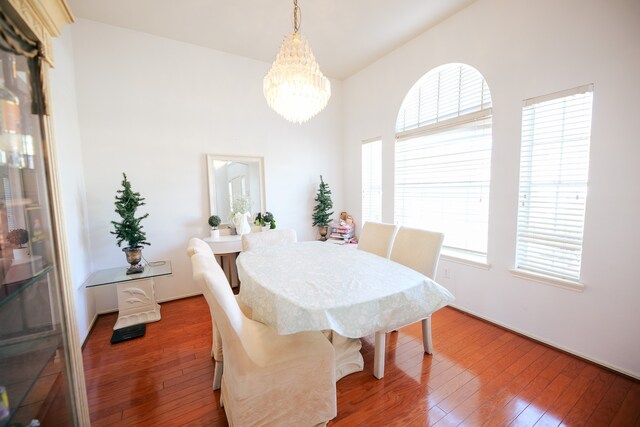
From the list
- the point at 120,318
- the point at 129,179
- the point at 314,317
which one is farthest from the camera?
the point at 129,179

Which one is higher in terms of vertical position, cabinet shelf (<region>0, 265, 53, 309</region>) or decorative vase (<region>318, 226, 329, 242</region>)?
cabinet shelf (<region>0, 265, 53, 309</region>)

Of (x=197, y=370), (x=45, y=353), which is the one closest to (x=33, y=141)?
(x=45, y=353)

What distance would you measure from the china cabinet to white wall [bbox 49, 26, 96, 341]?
41.0 inches

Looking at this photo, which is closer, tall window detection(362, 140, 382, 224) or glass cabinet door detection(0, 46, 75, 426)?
glass cabinet door detection(0, 46, 75, 426)

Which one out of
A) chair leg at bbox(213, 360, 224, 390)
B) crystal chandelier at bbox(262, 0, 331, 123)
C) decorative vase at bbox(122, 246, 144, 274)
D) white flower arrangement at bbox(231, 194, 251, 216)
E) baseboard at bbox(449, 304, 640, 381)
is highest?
crystal chandelier at bbox(262, 0, 331, 123)

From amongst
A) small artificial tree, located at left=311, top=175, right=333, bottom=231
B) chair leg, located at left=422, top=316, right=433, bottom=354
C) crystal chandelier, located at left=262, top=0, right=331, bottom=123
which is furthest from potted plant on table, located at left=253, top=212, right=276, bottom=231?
chair leg, located at left=422, top=316, right=433, bottom=354

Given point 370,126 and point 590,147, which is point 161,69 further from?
point 590,147

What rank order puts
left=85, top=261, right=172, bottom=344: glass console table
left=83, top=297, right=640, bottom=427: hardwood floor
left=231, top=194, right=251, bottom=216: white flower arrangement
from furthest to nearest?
1. left=231, top=194, right=251, bottom=216: white flower arrangement
2. left=85, top=261, right=172, bottom=344: glass console table
3. left=83, top=297, right=640, bottom=427: hardwood floor

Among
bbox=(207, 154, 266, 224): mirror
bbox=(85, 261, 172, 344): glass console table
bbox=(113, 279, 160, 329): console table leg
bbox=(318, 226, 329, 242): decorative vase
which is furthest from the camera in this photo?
bbox=(318, 226, 329, 242): decorative vase

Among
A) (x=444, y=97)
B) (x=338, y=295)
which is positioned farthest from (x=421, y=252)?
(x=444, y=97)

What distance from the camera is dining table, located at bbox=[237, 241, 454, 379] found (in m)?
1.25

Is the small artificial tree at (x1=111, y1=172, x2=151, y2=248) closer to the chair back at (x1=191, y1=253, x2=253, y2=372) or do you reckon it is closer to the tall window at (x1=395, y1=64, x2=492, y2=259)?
the chair back at (x1=191, y1=253, x2=253, y2=372)

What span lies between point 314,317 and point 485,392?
137 cm

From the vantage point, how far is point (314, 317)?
1.22 m
